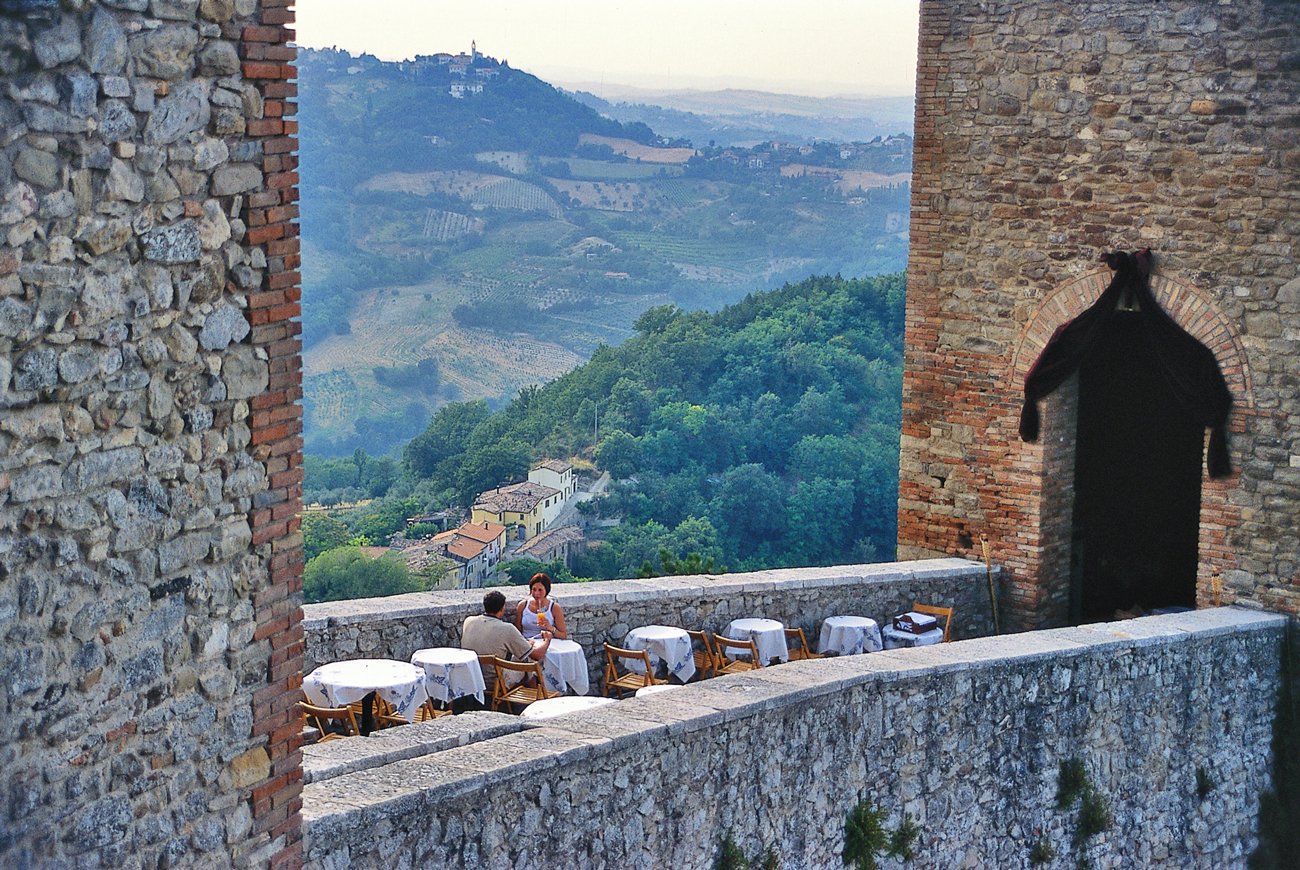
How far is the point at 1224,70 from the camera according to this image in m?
10.4

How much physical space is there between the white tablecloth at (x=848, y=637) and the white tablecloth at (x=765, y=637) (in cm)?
48

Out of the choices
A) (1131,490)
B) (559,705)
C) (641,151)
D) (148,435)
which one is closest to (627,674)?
(559,705)

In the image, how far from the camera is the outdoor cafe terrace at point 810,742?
6164 millimetres

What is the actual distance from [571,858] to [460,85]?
76.3 metres

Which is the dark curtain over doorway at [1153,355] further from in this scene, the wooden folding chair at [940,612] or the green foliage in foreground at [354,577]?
the green foliage in foreground at [354,577]

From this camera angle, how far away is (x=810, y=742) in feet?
25.3

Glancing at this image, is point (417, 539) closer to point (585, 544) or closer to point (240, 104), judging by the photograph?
point (585, 544)

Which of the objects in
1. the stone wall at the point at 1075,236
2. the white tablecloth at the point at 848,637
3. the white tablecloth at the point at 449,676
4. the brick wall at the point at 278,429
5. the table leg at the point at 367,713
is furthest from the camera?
the stone wall at the point at 1075,236

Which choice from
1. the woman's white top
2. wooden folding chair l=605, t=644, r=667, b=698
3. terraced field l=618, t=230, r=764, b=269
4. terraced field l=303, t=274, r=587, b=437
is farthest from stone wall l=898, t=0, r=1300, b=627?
terraced field l=618, t=230, r=764, b=269

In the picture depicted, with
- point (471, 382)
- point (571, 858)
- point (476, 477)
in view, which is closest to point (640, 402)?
point (476, 477)

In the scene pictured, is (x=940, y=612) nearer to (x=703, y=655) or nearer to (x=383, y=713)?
(x=703, y=655)

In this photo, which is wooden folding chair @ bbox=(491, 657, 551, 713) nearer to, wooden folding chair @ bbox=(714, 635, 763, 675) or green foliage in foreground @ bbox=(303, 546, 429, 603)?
wooden folding chair @ bbox=(714, 635, 763, 675)

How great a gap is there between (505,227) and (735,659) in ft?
229

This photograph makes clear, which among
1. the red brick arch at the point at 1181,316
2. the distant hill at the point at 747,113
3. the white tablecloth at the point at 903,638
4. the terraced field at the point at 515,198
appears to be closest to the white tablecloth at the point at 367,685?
the white tablecloth at the point at 903,638
